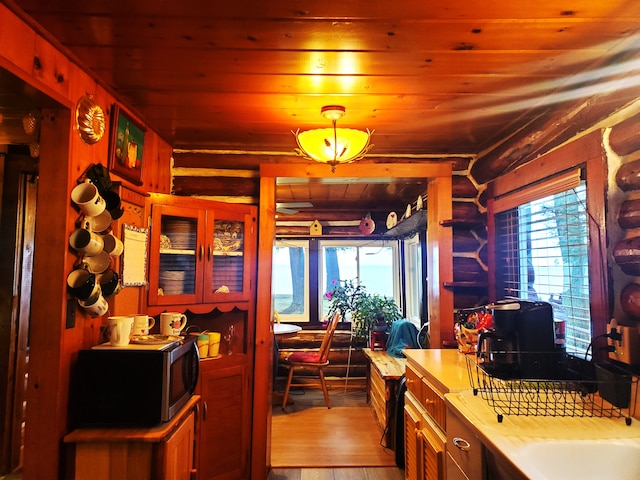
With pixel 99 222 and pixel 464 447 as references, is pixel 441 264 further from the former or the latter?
pixel 99 222

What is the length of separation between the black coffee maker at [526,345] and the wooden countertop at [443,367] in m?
0.17

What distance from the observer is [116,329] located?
1.74m

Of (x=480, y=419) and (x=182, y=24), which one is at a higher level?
(x=182, y=24)

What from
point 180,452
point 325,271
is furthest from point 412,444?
point 325,271

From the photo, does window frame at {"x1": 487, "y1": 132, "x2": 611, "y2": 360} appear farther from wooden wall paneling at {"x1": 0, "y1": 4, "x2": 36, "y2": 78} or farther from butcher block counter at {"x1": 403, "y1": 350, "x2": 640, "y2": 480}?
wooden wall paneling at {"x1": 0, "y1": 4, "x2": 36, "y2": 78}

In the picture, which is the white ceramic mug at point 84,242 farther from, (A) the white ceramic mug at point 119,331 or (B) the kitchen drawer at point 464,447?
(B) the kitchen drawer at point 464,447

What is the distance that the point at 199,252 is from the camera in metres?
2.43

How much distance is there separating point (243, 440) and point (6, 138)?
2453mm

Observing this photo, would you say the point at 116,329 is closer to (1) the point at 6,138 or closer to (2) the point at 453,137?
(1) the point at 6,138

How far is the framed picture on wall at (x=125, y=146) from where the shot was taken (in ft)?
6.49

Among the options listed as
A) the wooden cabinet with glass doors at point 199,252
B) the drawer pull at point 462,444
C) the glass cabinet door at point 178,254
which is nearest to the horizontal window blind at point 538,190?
the drawer pull at point 462,444

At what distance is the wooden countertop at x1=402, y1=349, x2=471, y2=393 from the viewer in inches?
67.5

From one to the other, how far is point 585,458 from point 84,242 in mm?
1943

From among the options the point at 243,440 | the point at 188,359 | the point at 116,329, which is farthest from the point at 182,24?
the point at 243,440
